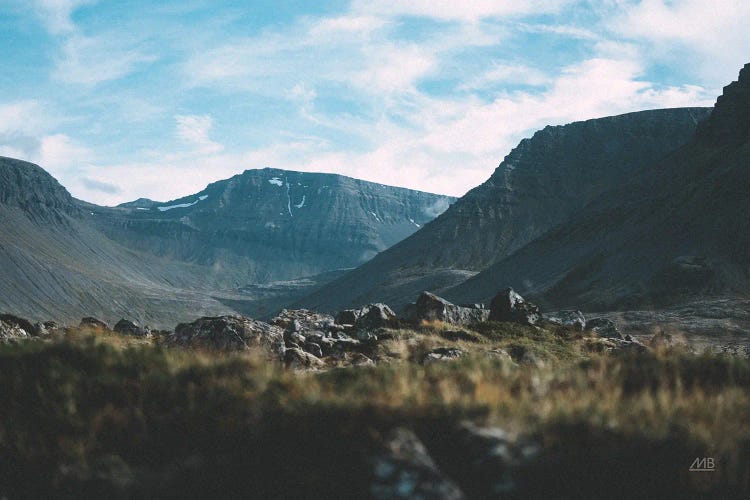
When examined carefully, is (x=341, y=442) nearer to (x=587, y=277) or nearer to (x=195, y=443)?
(x=195, y=443)

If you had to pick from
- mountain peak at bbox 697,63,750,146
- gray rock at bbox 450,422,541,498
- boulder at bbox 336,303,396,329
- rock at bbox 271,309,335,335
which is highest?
mountain peak at bbox 697,63,750,146

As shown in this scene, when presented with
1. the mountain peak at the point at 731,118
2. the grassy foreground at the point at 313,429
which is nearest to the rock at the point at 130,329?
the grassy foreground at the point at 313,429

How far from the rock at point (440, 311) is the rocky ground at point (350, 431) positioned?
1844 cm

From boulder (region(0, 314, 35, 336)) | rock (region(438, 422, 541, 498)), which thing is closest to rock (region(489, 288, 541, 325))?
boulder (region(0, 314, 35, 336))

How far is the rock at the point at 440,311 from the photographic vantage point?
27391 mm

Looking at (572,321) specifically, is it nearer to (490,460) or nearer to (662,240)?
(490,460)

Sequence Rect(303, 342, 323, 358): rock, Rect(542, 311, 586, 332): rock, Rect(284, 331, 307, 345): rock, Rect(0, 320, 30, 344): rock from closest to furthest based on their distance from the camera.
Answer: Rect(303, 342, 323, 358): rock < Rect(284, 331, 307, 345): rock < Rect(0, 320, 30, 344): rock < Rect(542, 311, 586, 332): rock

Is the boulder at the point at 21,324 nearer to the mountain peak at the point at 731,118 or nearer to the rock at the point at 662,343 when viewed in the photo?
the rock at the point at 662,343

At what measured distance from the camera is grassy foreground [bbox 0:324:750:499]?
5902 mm

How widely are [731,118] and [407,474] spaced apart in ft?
553

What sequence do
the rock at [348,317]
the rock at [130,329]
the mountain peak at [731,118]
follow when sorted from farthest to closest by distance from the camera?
the mountain peak at [731,118]
the rock at [130,329]
the rock at [348,317]

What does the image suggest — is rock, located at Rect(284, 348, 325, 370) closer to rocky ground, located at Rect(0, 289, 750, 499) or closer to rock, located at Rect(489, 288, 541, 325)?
rocky ground, located at Rect(0, 289, 750, 499)

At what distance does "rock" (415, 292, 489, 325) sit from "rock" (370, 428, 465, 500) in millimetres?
20716

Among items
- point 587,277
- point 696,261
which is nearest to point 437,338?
point 696,261
